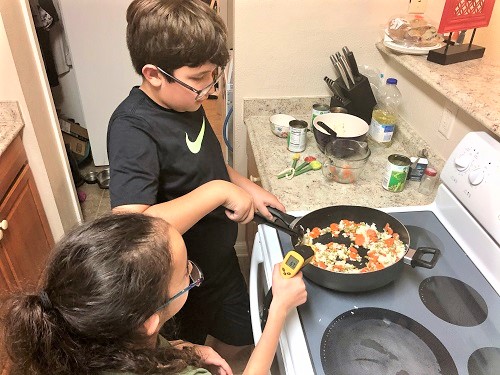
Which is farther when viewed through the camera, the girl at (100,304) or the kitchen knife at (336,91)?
the kitchen knife at (336,91)

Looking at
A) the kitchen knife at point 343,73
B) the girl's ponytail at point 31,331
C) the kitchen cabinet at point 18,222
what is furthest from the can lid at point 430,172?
the kitchen cabinet at point 18,222

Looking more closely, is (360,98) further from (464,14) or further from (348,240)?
(348,240)

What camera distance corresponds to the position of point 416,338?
2.72 ft

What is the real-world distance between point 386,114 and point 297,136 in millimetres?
339

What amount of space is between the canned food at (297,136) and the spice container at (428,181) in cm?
40

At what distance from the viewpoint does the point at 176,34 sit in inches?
38.0

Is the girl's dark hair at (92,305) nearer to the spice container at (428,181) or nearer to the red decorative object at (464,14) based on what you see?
the spice container at (428,181)

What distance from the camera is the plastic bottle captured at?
58.5 inches

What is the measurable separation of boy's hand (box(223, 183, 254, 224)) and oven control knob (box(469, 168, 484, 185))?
52 cm

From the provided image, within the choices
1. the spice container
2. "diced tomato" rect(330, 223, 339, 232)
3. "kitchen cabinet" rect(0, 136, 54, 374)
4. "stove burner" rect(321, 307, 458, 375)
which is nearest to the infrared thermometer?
"stove burner" rect(321, 307, 458, 375)

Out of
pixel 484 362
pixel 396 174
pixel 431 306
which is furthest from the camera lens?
pixel 396 174

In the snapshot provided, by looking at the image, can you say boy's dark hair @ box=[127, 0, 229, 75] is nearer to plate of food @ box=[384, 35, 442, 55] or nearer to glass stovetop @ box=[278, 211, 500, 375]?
glass stovetop @ box=[278, 211, 500, 375]

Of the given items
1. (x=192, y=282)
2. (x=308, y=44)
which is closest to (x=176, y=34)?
(x=192, y=282)

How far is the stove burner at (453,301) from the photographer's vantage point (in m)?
0.88
